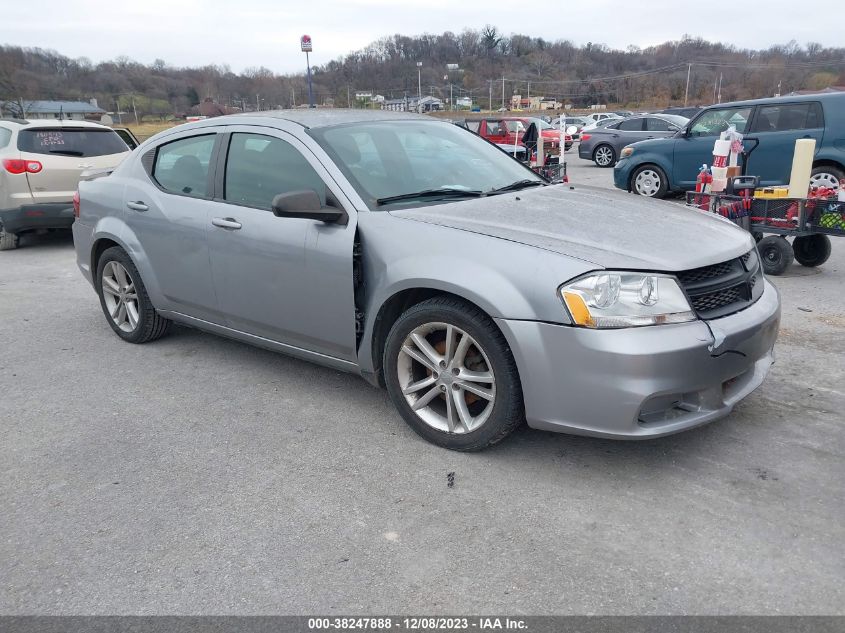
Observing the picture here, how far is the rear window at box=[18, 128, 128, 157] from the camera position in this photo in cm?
888

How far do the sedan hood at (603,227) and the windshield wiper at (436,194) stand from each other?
0.13 m

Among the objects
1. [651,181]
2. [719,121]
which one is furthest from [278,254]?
[651,181]

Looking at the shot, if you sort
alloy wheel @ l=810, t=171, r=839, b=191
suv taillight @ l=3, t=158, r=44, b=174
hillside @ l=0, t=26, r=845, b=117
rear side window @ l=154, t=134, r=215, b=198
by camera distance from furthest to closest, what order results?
hillside @ l=0, t=26, r=845, b=117
alloy wheel @ l=810, t=171, r=839, b=191
suv taillight @ l=3, t=158, r=44, b=174
rear side window @ l=154, t=134, r=215, b=198

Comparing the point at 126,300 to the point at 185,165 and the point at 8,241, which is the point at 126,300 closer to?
the point at 185,165

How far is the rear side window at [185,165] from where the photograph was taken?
4332 mm

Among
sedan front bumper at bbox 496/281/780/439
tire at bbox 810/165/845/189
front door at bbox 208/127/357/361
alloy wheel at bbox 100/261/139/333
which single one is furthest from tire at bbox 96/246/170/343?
tire at bbox 810/165/845/189

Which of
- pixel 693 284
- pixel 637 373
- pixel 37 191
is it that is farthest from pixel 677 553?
pixel 37 191

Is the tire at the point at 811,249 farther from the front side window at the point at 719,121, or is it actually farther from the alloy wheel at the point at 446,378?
the alloy wheel at the point at 446,378

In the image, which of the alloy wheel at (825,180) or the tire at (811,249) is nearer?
the tire at (811,249)

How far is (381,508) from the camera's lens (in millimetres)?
2883

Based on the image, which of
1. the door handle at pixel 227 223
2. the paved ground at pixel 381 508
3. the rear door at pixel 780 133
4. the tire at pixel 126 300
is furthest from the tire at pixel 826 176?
the tire at pixel 126 300

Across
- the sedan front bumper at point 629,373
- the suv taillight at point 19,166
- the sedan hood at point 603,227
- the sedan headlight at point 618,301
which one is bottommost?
the sedan front bumper at point 629,373

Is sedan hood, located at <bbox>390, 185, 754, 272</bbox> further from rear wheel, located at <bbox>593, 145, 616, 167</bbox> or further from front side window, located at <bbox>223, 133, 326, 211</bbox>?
rear wheel, located at <bbox>593, 145, 616, 167</bbox>

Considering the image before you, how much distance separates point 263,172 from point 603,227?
198cm
